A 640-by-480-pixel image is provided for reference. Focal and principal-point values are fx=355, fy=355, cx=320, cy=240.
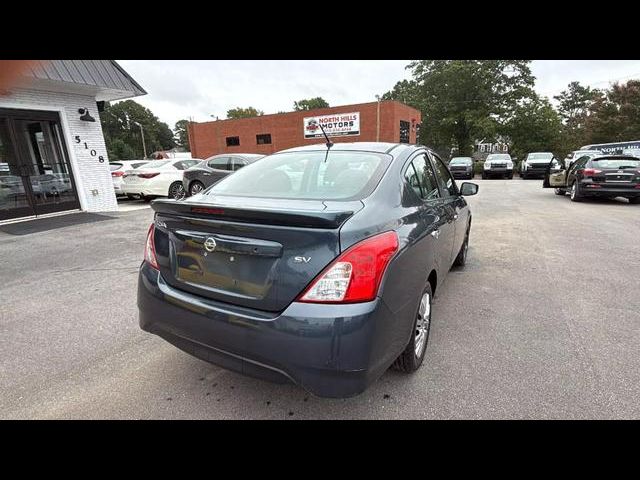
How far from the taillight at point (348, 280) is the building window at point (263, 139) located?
103 feet

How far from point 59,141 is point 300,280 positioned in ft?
32.5

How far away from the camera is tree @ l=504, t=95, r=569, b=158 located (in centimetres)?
3209

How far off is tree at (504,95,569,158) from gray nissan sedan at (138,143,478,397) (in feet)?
119

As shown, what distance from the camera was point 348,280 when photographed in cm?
169

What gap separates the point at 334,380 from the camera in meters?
1.69

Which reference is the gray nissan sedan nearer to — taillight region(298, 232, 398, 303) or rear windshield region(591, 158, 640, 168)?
taillight region(298, 232, 398, 303)

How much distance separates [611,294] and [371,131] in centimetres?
2442

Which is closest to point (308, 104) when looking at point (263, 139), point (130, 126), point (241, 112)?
point (241, 112)

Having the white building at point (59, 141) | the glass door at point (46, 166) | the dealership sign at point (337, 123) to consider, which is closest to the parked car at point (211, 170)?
the white building at point (59, 141)

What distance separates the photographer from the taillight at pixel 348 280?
1687 millimetres

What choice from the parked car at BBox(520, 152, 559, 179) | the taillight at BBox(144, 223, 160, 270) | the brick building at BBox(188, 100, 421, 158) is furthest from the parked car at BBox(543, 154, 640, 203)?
the brick building at BBox(188, 100, 421, 158)

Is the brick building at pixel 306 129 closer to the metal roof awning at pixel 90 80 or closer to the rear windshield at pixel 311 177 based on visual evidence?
the metal roof awning at pixel 90 80
